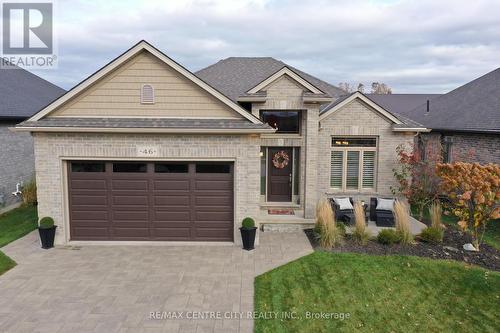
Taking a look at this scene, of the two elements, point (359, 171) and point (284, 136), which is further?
point (359, 171)

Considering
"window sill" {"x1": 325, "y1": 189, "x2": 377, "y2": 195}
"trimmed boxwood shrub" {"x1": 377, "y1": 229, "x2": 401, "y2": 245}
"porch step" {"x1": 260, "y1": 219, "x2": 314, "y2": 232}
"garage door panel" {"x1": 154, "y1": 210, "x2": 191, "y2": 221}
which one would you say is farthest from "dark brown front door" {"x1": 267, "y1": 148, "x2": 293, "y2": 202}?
"trimmed boxwood shrub" {"x1": 377, "y1": 229, "x2": 401, "y2": 245}

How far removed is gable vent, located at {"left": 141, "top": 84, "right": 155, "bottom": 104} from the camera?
1104 centimetres

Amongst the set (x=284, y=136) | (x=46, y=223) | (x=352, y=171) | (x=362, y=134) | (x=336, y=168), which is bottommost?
(x=46, y=223)

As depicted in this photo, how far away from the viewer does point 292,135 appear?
1385cm

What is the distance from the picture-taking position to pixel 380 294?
8.16 meters

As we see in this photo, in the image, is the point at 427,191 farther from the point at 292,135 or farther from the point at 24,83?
the point at 24,83

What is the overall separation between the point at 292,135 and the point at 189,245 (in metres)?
5.70

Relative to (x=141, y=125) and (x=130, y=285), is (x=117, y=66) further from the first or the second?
(x=130, y=285)

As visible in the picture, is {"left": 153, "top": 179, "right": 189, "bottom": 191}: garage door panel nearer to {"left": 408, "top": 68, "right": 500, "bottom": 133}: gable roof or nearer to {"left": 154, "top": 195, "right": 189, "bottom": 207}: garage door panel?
{"left": 154, "top": 195, "right": 189, "bottom": 207}: garage door panel

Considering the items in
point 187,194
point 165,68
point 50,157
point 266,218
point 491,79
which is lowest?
point 266,218

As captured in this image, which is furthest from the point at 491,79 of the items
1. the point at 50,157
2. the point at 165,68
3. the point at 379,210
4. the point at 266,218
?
the point at 50,157

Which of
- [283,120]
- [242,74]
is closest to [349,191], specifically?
[283,120]

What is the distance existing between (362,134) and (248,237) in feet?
22.3

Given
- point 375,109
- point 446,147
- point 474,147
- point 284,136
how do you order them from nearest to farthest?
1. point 284,136
2. point 375,109
3. point 474,147
4. point 446,147
